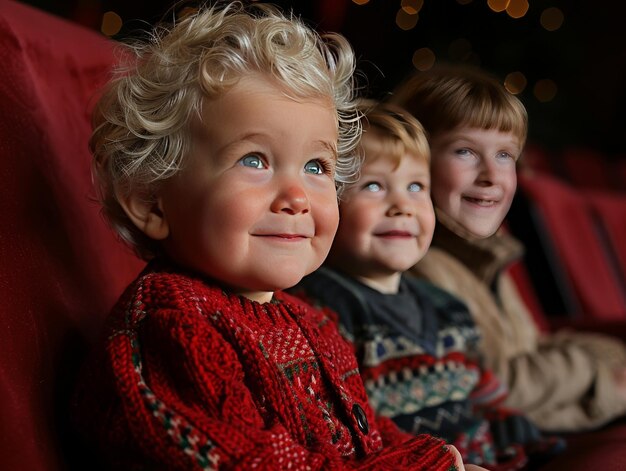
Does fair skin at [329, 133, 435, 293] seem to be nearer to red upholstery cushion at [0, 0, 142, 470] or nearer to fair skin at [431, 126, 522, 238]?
fair skin at [431, 126, 522, 238]

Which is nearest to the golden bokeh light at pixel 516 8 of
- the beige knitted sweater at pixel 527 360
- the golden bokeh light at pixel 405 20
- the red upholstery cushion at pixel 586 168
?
the golden bokeh light at pixel 405 20

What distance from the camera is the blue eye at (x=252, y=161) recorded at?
1.88ft

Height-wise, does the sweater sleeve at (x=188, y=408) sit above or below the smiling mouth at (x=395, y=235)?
below

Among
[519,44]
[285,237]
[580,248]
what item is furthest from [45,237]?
[519,44]

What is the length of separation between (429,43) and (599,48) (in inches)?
87.3

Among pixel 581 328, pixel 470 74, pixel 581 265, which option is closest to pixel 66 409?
pixel 470 74

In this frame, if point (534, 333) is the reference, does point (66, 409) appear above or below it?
above

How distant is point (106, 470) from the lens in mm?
596

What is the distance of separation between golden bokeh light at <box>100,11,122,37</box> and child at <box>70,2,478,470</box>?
1.75 m

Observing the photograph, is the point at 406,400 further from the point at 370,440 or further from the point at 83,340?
the point at 83,340

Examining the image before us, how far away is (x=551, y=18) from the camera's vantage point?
3842mm

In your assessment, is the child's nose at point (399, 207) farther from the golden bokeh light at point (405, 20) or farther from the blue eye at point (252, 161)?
the golden bokeh light at point (405, 20)

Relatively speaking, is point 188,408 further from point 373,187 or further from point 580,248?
point 580,248

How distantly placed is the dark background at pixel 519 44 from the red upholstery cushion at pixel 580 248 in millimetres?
371
